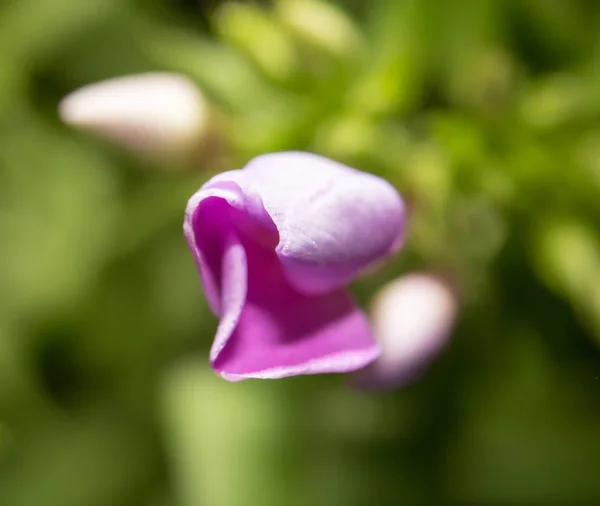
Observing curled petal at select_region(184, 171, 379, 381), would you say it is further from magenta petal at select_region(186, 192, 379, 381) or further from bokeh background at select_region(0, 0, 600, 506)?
bokeh background at select_region(0, 0, 600, 506)

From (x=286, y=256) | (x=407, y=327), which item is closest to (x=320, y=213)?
(x=286, y=256)

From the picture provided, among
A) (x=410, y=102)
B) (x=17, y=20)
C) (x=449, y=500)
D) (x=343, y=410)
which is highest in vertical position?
(x=17, y=20)

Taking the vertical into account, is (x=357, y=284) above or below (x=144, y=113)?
below

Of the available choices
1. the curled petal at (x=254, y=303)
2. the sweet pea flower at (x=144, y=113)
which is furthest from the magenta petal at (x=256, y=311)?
the sweet pea flower at (x=144, y=113)

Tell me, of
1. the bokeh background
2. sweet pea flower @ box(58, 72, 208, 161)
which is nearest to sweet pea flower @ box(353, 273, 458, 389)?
the bokeh background

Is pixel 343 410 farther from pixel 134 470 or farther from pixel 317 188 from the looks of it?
pixel 317 188

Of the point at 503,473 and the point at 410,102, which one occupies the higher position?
the point at 410,102

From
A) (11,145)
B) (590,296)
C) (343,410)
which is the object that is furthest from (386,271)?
(11,145)

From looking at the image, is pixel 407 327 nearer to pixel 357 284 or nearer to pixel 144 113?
pixel 144 113
